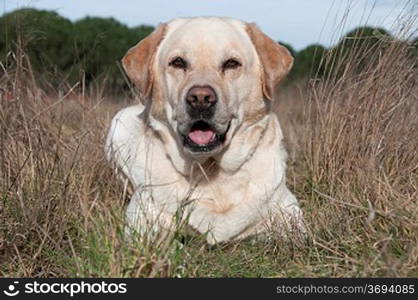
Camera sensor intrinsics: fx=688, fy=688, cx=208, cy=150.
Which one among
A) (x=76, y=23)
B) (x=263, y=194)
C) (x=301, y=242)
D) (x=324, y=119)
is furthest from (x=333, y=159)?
(x=76, y=23)

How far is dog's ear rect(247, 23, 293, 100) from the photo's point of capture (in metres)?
3.95

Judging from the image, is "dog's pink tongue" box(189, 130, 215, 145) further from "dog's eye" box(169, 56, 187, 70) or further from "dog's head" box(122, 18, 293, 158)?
"dog's eye" box(169, 56, 187, 70)

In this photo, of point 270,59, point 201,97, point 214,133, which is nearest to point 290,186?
point 270,59

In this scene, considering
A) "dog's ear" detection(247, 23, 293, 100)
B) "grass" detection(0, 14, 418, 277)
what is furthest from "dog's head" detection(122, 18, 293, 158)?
"grass" detection(0, 14, 418, 277)

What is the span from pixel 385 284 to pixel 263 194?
3.74 feet

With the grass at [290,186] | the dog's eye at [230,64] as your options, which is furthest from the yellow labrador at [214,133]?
the grass at [290,186]

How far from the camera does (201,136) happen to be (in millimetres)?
3723

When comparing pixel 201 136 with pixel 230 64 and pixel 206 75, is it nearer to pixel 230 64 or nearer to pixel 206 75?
pixel 206 75

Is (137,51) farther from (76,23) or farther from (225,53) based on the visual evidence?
(76,23)

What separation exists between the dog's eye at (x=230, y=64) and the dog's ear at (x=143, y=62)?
18.3 inches

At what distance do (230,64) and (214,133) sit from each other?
0.41 meters

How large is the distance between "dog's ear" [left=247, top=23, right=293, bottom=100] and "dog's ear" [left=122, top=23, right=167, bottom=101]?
566mm

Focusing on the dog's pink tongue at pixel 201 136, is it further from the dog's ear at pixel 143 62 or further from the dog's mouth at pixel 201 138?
the dog's ear at pixel 143 62

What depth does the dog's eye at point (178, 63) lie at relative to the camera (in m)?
3.83
